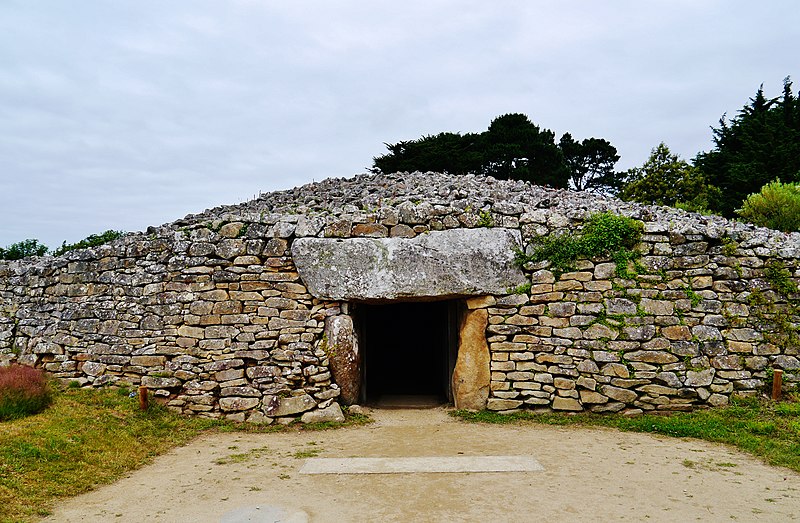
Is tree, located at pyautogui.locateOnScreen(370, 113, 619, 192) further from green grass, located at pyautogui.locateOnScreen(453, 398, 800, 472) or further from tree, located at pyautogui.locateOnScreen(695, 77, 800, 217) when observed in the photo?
green grass, located at pyautogui.locateOnScreen(453, 398, 800, 472)

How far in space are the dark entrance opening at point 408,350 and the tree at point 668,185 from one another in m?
8.29

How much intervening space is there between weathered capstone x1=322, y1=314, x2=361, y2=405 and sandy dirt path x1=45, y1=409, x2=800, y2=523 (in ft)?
3.68

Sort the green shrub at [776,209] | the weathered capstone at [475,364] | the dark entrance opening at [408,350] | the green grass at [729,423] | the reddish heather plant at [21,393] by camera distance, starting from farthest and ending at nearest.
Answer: the green shrub at [776,209]
the dark entrance opening at [408,350]
the weathered capstone at [475,364]
the reddish heather plant at [21,393]
the green grass at [729,423]

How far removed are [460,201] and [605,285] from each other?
7.74ft

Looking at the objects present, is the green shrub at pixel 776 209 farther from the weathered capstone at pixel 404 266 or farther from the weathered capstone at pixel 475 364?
the weathered capstone at pixel 475 364

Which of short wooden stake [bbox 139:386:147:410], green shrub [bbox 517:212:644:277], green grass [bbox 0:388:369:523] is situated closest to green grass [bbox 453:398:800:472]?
green shrub [bbox 517:212:644:277]

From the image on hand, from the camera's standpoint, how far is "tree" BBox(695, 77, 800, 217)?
1819cm

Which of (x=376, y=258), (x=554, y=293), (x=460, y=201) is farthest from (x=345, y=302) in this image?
(x=554, y=293)

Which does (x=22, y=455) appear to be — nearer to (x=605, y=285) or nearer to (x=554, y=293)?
(x=554, y=293)

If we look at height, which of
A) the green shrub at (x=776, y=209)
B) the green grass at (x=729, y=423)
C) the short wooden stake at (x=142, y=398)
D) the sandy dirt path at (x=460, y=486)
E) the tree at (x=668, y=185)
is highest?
the tree at (x=668, y=185)

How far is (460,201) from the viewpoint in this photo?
843cm

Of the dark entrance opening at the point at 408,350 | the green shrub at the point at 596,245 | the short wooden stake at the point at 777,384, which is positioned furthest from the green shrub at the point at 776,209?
the dark entrance opening at the point at 408,350

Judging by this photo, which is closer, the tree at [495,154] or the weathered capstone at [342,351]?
the weathered capstone at [342,351]

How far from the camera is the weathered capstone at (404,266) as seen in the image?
26.2 ft
